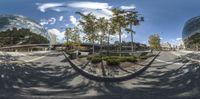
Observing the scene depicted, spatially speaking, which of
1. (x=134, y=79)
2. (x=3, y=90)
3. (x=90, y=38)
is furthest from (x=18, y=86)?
(x=90, y=38)

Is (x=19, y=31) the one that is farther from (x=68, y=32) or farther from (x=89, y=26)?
(x=89, y=26)

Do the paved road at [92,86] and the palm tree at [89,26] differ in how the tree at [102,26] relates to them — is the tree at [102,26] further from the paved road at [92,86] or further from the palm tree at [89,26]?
the paved road at [92,86]

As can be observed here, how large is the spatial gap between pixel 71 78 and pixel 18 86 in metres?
5.05

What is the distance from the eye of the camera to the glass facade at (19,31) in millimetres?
103000

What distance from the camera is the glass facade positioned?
103 m

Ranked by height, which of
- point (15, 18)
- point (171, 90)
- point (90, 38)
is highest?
point (15, 18)

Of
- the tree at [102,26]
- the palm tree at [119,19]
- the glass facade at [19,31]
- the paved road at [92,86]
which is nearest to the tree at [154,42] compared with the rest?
the glass facade at [19,31]

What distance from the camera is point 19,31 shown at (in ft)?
367

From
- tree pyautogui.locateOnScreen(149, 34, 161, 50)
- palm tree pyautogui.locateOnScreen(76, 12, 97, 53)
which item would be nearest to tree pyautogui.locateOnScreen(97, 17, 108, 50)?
palm tree pyautogui.locateOnScreen(76, 12, 97, 53)

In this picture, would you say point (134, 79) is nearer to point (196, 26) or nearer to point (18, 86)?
point (18, 86)

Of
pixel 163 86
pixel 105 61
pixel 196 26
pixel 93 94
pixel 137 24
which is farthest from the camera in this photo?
pixel 196 26

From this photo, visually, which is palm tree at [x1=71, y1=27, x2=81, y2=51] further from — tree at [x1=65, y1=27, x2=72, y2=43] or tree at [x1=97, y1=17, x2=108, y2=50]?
tree at [x1=97, y1=17, x2=108, y2=50]

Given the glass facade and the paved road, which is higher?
the glass facade

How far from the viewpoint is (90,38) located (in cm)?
6831
